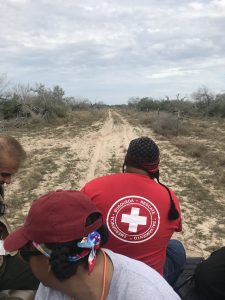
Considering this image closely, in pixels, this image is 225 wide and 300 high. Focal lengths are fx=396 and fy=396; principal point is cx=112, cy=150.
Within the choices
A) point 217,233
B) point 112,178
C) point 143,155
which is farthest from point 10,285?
point 217,233

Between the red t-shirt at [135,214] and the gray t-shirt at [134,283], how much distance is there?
70 cm

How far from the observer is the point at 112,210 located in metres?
A: 2.20

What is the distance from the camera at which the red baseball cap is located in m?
1.35

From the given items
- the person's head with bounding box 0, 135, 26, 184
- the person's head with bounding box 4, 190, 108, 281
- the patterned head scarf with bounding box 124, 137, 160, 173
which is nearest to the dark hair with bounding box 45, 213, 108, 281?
the person's head with bounding box 4, 190, 108, 281

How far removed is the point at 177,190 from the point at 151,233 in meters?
6.20

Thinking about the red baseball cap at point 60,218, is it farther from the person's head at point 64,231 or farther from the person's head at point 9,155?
the person's head at point 9,155

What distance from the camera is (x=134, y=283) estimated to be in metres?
1.39

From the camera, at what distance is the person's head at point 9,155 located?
2562 mm

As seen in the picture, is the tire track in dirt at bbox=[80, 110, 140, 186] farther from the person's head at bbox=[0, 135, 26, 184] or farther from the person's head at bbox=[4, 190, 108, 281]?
the person's head at bbox=[4, 190, 108, 281]

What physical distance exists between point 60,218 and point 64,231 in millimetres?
46

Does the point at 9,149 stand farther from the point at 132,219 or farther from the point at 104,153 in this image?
the point at 104,153

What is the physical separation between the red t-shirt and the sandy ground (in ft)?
9.90

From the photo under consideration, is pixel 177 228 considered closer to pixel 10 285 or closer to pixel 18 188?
pixel 10 285

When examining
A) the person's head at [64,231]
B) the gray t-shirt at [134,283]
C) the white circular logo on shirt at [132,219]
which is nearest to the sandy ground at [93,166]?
the white circular logo on shirt at [132,219]
